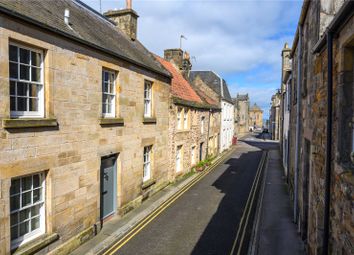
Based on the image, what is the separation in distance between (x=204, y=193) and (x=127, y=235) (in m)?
6.55

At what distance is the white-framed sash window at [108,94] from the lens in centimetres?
1091

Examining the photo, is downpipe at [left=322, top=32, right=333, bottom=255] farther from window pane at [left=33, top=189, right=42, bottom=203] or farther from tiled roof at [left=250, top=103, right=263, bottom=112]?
tiled roof at [left=250, top=103, right=263, bottom=112]

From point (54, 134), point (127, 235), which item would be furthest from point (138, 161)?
point (54, 134)

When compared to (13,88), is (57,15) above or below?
above

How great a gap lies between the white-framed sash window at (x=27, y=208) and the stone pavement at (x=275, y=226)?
6268 millimetres

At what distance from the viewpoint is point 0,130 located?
6578 millimetres

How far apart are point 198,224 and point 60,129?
6.28 m

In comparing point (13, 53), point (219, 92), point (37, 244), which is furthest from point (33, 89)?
point (219, 92)

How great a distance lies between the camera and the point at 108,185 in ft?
36.9

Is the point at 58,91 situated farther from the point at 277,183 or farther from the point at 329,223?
the point at 277,183

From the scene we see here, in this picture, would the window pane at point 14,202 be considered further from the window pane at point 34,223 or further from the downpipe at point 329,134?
the downpipe at point 329,134

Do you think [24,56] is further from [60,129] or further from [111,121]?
[111,121]

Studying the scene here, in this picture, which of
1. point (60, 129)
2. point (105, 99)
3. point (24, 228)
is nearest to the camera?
point (24, 228)

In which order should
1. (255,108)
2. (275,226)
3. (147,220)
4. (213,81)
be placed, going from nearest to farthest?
(275,226) < (147,220) < (213,81) < (255,108)
